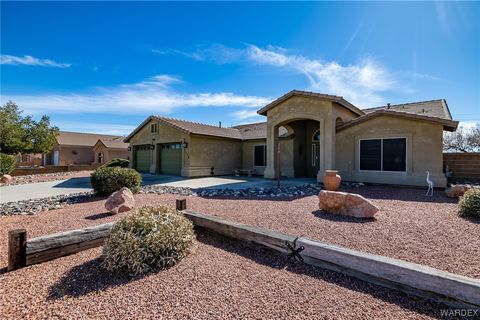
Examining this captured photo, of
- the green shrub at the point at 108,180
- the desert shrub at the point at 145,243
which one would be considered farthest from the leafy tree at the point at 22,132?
the desert shrub at the point at 145,243

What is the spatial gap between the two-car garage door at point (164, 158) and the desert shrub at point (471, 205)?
1494 centimetres

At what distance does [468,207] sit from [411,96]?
618 inches

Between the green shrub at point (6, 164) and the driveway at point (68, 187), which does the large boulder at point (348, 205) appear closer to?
the driveway at point (68, 187)

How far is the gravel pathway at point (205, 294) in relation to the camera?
8.08 ft

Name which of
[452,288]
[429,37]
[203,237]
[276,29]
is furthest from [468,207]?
[276,29]

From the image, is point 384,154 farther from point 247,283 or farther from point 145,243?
point 145,243

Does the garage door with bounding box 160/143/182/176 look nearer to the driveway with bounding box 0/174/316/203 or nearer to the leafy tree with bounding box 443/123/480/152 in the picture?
the driveway with bounding box 0/174/316/203

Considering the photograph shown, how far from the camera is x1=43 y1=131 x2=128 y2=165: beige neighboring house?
29.5 metres

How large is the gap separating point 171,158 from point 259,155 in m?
6.84

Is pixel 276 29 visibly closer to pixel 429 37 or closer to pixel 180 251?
pixel 429 37

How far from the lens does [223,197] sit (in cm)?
884

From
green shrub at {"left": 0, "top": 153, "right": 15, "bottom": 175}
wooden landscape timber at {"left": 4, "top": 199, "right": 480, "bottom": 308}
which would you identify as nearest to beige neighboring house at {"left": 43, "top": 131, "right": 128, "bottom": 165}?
green shrub at {"left": 0, "top": 153, "right": 15, "bottom": 175}

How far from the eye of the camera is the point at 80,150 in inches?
1229

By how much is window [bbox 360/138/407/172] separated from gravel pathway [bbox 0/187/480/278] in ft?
8.39
